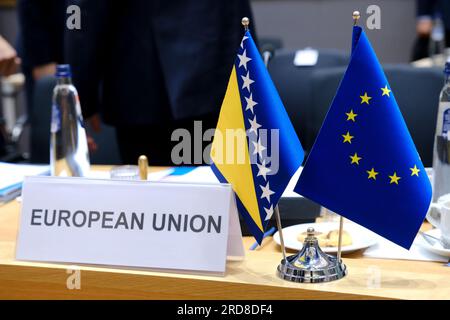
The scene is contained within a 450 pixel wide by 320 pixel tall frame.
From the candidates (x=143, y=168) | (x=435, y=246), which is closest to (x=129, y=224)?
(x=143, y=168)

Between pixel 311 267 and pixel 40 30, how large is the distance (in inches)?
78.8

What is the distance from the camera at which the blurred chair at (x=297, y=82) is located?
2.19 m

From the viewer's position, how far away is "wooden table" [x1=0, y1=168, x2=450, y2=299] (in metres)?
0.84

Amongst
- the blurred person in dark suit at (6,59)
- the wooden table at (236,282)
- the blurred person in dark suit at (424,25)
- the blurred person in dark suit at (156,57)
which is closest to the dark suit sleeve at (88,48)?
the blurred person in dark suit at (156,57)

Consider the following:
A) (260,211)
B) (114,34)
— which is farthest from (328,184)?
(114,34)

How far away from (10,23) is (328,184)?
5342mm

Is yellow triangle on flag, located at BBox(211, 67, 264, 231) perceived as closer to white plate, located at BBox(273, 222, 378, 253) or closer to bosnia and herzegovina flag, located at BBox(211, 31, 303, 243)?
bosnia and herzegovina flag, located at BBox(211, 31, 303, 243)

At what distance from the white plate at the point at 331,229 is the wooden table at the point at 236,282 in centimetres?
2

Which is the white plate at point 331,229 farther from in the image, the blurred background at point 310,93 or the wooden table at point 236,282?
the blurred background at point 310,93

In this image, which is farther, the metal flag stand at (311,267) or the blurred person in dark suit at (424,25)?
the blurred person in dark suit at (424,25)

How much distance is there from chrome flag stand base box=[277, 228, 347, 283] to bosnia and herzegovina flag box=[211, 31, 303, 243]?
0.20 ft

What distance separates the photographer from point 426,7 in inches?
182

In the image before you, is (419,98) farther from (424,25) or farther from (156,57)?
(424,25)
